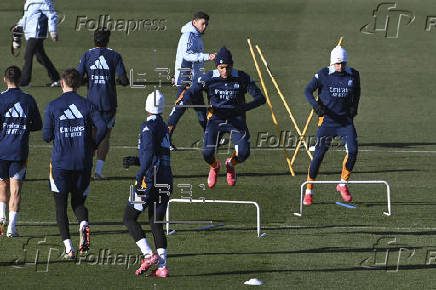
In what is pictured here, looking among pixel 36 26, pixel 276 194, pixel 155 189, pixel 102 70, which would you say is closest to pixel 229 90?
pixel 276 194

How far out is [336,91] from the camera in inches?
765

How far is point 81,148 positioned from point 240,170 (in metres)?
6.93

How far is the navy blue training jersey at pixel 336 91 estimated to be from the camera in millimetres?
19453

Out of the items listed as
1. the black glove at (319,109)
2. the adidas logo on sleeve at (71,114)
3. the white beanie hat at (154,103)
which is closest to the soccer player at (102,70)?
the black glove at (319,109)

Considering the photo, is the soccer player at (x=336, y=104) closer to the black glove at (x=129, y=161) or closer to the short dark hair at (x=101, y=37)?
the short dark hair at (x=101, y=37)

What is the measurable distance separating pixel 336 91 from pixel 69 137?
565 cm

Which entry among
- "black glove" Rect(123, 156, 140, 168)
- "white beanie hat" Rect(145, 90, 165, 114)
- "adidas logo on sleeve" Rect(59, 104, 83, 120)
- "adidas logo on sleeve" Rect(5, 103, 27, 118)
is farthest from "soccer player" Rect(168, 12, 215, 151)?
"black glove" Rect(123, 156, 140, 168)

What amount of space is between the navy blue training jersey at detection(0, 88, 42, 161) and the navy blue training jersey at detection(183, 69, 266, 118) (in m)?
3.48

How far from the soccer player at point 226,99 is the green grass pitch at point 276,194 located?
3.45 ft

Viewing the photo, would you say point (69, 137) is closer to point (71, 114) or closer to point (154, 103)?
point (71, 114)

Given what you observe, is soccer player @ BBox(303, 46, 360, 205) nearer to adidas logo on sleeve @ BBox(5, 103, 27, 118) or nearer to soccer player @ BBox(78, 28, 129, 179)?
soccer player @ BBox(78, 28, 129, 179)

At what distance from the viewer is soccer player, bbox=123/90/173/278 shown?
1509cm

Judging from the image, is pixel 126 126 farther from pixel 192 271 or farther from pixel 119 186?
pixel 192 271

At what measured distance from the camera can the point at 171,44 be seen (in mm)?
36062
